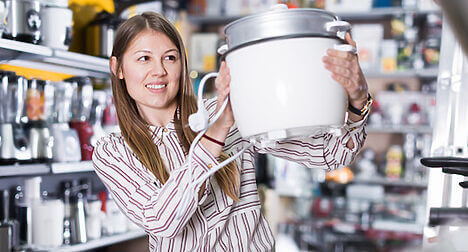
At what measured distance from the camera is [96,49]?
7.66 ft

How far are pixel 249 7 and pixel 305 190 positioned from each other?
59.8 inches

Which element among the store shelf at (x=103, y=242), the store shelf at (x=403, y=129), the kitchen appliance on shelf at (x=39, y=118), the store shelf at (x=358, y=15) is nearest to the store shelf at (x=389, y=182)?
the store shelf at (x=403, y=129)

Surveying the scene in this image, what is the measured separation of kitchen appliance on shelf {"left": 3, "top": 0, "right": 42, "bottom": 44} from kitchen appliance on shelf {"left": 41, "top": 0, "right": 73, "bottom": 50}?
93mm

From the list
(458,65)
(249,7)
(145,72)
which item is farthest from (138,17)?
(249,7)

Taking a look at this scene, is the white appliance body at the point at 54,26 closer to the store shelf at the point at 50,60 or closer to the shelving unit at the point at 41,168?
the store shelf at the point at 50,60

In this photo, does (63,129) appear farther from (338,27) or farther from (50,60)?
(338,27)

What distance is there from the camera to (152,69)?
1.24 metres

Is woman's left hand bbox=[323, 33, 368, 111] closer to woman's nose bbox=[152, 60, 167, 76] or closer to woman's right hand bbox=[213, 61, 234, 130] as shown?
woman's right hand bbox=[213, 61, 234, 130]

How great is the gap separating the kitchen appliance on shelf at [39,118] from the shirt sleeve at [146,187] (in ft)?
2.60

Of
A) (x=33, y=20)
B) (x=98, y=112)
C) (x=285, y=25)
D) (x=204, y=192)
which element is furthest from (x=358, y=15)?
(x=285, y=25)

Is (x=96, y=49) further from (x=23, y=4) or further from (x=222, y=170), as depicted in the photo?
(x=222, y=170)

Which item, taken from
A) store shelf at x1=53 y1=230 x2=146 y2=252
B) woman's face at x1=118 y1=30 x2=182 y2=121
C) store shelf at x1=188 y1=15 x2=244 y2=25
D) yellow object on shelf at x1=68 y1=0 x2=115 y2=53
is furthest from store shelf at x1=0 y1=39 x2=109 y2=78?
store shelf at x1=188 y1=15 x2=244 y2=25

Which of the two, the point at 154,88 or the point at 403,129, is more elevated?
the point at 154,88

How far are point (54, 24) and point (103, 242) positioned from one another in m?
0.98
